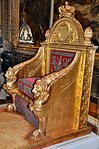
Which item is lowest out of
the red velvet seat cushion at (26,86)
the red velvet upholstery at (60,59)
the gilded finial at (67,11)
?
the red velvet seat cushion at (26,86)

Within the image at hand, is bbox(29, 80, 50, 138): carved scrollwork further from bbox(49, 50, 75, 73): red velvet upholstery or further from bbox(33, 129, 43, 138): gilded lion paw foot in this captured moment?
bbox(49, 50, 75, 73): red velvet upholstery

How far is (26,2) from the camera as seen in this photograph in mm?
4902

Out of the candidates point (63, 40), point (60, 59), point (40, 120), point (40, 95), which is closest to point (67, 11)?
point (63, 40)

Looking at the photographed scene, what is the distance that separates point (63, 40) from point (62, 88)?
0.54 m

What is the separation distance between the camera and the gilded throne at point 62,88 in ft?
4.99

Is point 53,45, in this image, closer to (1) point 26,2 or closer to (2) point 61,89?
(2) point 61,89

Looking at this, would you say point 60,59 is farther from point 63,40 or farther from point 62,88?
point 62,88

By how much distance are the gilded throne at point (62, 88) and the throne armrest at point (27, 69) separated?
11 mm

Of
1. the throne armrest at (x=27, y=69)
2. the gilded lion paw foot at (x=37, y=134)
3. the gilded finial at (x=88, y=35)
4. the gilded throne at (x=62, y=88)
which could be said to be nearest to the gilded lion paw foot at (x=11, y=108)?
the gilded throne at (x=62, y=88)

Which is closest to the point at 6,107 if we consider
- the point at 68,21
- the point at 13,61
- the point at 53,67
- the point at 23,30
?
the point at 53,67

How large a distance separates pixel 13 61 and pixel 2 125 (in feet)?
10.4

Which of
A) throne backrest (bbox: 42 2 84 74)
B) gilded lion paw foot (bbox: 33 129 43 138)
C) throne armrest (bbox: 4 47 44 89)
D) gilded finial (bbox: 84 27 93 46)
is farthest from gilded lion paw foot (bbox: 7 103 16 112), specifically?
gilded finial (bbox: 84 27 93 46)

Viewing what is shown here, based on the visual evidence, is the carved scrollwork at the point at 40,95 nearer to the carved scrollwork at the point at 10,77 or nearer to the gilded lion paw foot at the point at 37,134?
the gilded lion paw foot at the point at 37,134

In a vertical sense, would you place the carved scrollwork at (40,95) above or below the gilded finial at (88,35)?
below
